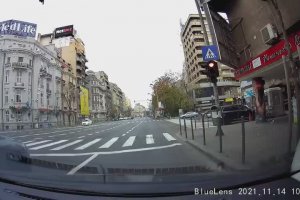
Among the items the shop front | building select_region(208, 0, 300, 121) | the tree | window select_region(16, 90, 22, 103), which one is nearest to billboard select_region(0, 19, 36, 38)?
window select_region(16, 90, 22, 103)

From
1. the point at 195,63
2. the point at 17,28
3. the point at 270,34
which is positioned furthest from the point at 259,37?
the point at 195,63

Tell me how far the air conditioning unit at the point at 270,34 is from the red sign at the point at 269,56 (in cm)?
41

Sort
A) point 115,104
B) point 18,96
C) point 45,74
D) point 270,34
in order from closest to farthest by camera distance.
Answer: point 18,96, point 45,74, point 270,34, point 115,104

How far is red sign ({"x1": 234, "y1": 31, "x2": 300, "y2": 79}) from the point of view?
475 inches

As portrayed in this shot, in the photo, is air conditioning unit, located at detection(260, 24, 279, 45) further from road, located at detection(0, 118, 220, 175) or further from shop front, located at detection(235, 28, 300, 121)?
road, located at detection(0, 118, 220, 175)

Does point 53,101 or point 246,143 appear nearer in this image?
point 246,143

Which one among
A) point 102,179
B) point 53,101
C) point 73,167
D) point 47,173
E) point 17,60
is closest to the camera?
point 102,179

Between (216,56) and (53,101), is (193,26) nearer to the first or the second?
(216,56)

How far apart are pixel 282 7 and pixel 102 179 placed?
33.0ft

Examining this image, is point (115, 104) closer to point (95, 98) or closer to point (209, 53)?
point (95, 98)

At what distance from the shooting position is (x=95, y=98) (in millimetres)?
112688

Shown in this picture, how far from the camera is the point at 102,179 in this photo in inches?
107

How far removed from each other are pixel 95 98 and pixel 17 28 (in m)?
110


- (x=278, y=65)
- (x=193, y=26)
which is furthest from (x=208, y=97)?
(x=278, y=65)
